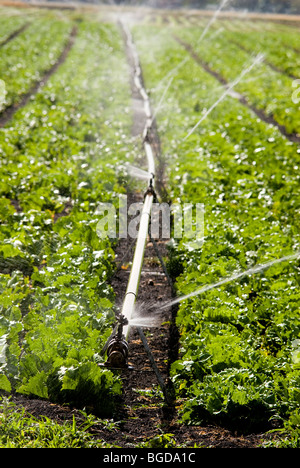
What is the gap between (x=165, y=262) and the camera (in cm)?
599

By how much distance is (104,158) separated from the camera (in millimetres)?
8953

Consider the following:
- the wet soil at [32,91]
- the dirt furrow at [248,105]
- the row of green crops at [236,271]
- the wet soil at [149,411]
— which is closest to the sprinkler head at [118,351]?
the wet soil at [149,411]

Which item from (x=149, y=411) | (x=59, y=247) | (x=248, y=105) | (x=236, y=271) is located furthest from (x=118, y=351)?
(x=248, y=105)

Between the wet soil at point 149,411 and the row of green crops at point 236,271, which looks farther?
the row of green crops at point 236,271

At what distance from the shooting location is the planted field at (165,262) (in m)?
3.64

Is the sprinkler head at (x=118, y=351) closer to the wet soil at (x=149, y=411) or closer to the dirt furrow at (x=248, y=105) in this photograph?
the wet soil at (x=149, y=411)

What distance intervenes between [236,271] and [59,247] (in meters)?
1.97

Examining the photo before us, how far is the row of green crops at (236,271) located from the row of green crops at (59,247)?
0.71 m

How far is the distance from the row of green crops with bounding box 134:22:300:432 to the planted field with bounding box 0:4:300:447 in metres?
0.02

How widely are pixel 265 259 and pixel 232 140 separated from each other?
539 centimetres

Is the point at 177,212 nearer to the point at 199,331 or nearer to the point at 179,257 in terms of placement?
the point at 179,257

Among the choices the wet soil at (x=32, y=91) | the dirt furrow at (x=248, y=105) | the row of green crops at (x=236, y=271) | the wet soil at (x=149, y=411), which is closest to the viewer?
the wet soil at (x=149, y=411)

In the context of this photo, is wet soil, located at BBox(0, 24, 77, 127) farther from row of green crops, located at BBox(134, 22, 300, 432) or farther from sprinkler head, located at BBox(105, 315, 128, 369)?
sprinkler head, located at BBox(105, 315, 128, 369)

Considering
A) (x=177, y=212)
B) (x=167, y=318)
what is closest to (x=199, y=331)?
(x=167, y=318)
